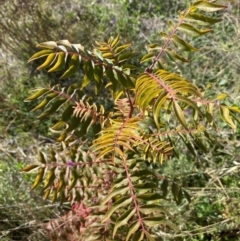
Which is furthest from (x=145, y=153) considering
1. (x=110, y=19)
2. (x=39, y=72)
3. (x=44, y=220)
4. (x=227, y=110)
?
(x=110, y=19)

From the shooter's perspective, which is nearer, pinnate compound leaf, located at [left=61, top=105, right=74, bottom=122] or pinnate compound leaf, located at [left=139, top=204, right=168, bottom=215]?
pinnate compound leaf, located at [left=139, top=204, right=168, bottom=215]

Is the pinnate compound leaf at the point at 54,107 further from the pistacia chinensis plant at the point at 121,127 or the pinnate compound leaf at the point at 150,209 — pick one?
the pinnate compound leaf at the point at 150,209

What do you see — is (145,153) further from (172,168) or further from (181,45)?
(172,168)

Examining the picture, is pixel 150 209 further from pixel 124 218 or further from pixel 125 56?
pixel 125 56

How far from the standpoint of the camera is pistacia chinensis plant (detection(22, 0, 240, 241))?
139 centimetres

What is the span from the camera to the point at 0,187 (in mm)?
2398

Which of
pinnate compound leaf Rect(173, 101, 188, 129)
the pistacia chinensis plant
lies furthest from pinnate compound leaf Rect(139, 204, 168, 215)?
pinnate compound leaf Rect(173, 101, 188, 129)

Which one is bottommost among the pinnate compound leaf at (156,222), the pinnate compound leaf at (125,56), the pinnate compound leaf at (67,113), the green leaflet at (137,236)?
the green leaflet at (137,236)

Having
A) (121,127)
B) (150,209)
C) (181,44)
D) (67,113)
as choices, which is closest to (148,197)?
(150,209)

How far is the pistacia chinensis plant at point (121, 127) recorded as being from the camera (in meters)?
1.39

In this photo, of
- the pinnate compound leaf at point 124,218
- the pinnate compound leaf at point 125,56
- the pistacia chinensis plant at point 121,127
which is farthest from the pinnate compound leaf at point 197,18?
the pinnate compound leaf at point 124,218

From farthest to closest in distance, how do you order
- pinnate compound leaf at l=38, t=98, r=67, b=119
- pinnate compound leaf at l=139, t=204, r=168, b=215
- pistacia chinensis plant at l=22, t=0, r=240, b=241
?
pinnate compound leaf at l=38, t=98, r=67, b=119 → pinnate compound leaf at l=139, t=204, r=168, b=215 → pistacia chinensis plant at l=22, t=0, r=240, b=241

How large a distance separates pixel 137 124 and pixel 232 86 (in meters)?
1.73

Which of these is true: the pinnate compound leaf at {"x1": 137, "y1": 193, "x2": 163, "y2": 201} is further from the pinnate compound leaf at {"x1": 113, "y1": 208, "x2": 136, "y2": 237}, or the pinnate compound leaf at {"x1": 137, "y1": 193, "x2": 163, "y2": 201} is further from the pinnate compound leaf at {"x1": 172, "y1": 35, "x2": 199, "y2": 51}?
the pinnate compound leaf at {"x1": 172, "y1": 35, "x2": 199, "y2": 51}
